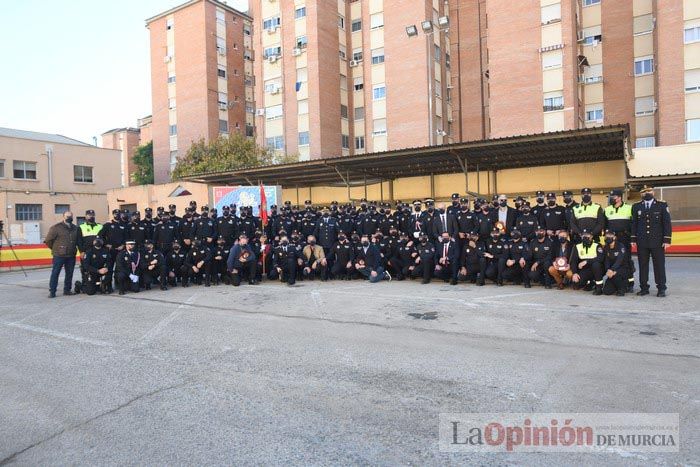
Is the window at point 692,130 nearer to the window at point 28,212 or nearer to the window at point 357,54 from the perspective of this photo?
the window at point 357,54

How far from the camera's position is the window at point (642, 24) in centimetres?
3359

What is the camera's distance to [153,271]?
12.8m

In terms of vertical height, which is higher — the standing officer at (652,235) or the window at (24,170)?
the window at (24,170)

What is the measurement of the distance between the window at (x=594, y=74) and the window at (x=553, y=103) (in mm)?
4215

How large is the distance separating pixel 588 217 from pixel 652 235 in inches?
51.1

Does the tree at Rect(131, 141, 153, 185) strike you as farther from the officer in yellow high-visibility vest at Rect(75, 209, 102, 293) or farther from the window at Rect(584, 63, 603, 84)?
the officer in yellow high-visibility vest at Rect(75, 209, 102, 293)

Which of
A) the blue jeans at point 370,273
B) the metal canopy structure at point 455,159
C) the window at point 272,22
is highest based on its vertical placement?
the window at point 272,22

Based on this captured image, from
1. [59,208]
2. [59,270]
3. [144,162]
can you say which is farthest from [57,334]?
[144,162]

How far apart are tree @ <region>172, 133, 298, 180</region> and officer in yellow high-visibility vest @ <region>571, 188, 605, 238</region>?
27.6 metres

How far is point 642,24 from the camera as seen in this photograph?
33.8 metres

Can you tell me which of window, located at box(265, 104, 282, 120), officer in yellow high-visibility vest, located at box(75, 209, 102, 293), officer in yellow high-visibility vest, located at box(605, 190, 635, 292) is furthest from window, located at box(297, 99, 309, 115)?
officer in yellow high-visibility vest, located at box(605, 190, 635, 292)

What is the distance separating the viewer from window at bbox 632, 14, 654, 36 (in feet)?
110

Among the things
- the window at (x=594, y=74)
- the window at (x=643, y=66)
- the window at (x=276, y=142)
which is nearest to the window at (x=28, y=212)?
the window at (x=276, y=142)

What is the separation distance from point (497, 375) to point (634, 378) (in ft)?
4.30
